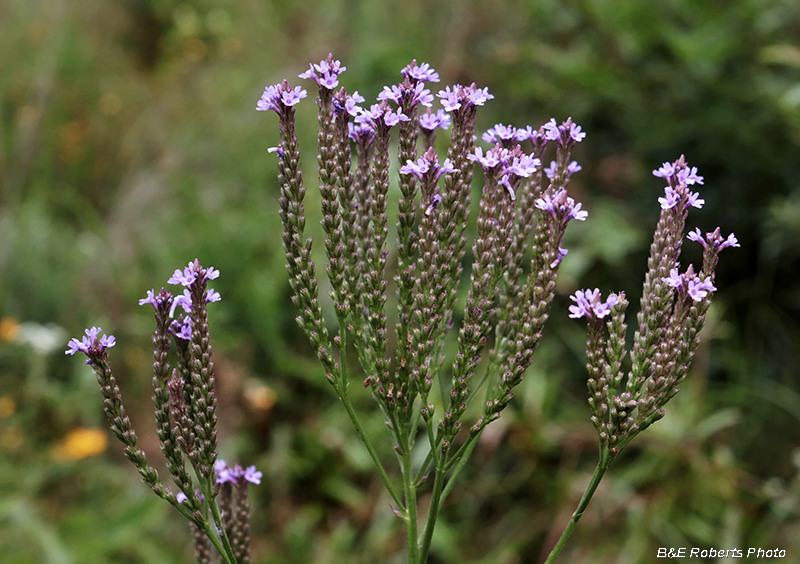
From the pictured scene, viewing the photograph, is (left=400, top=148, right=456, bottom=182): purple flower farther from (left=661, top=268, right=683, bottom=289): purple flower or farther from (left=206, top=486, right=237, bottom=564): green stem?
(left=206, top=486, right=237, bottom=564): green stem

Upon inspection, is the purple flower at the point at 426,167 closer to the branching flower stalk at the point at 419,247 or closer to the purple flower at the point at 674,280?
the branching flower stalk at the point at 419,247

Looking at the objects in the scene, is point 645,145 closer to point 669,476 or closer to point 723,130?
point 723,130

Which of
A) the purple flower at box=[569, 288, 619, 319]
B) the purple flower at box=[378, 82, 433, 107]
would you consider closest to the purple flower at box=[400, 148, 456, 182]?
the purple flower at box=[378, 82, 433, 107]

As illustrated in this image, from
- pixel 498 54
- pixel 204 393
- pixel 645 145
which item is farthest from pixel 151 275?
pixel 204 393

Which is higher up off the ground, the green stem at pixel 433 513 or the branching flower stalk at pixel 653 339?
the branching flower stalk at pixel 653 339

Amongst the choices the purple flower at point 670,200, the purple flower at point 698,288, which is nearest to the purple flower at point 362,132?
the purple flower at point 670,200

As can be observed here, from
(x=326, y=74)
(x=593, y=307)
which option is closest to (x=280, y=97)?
(x=326, y=74)

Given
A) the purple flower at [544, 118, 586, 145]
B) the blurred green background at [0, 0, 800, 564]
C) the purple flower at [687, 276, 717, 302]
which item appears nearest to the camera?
the purple flower at [687, 276, 717, 302]
